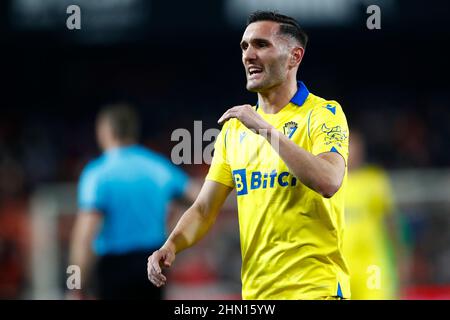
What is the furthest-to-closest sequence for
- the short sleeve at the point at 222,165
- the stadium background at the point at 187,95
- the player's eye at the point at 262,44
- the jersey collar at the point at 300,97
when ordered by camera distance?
the stadium background at the point at 187,95 < the short sleeve at the point at 222,165 < the jersey collar at the point at 300,97 < the player's eye at the point at 262,44

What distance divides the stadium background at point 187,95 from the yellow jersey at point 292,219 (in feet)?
21.0

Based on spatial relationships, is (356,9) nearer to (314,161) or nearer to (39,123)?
(39,123)

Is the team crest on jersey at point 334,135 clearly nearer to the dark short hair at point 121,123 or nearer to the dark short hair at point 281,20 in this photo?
the dark short hair at point 281,20

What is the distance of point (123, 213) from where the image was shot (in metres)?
6.78

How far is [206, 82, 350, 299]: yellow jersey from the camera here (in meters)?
4.12

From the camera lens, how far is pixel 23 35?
516 inches

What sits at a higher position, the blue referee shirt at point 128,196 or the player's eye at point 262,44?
the player's eye at point 262,44

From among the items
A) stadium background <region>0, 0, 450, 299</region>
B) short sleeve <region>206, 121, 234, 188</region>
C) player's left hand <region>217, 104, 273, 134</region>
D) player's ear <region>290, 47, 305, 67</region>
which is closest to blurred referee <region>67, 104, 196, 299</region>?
short sleeve <region>206, 121, 234, 188</region>

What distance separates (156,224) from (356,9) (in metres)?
6.54

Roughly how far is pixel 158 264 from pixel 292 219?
0.61m

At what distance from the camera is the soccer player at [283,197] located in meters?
4.10

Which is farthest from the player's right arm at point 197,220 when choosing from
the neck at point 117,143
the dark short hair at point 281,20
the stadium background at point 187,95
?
the stadium background at point 187,95

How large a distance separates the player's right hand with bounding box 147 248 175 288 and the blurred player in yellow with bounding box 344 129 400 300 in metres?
2.49

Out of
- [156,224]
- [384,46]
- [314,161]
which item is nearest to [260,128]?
[314,161]
